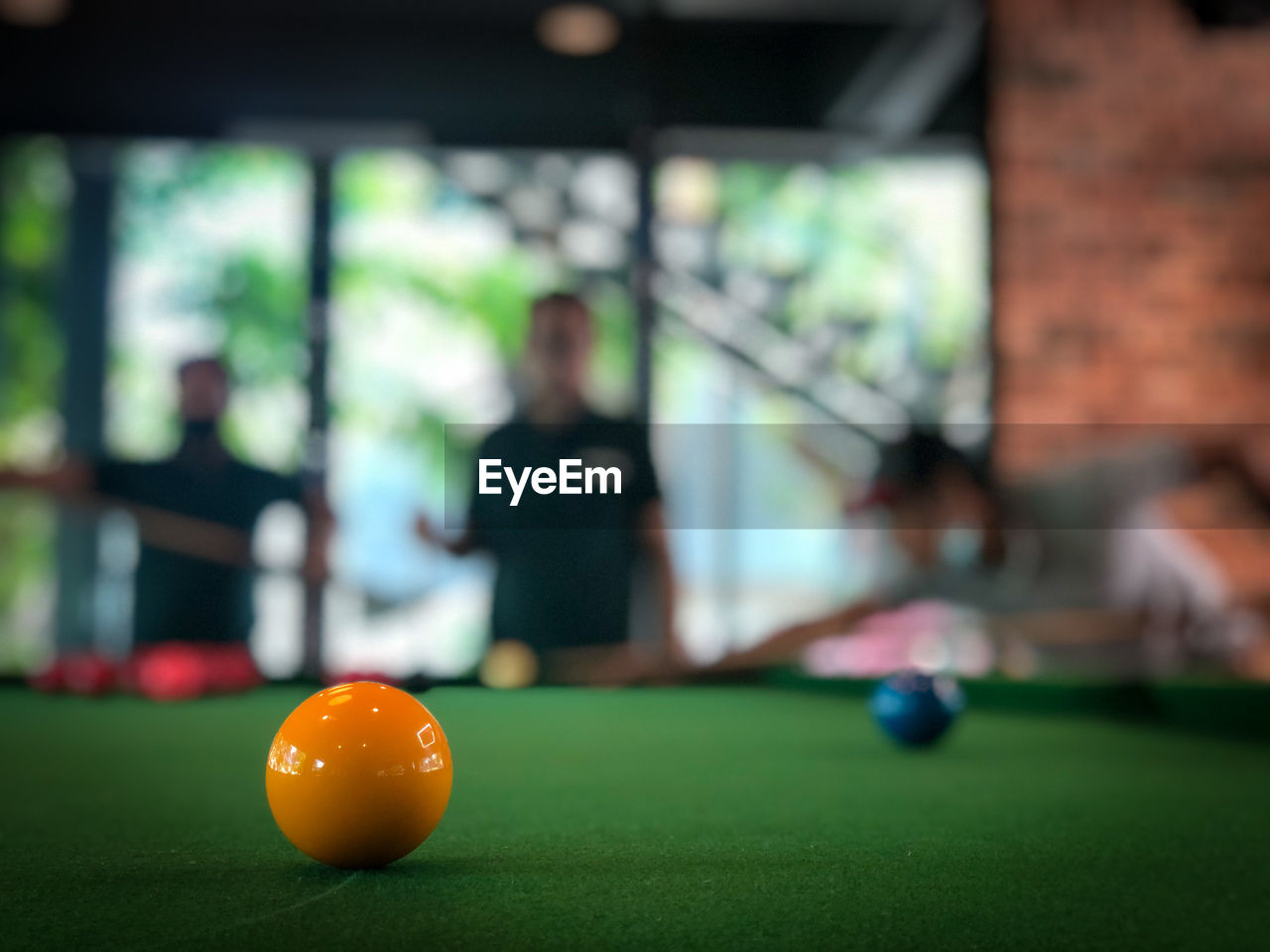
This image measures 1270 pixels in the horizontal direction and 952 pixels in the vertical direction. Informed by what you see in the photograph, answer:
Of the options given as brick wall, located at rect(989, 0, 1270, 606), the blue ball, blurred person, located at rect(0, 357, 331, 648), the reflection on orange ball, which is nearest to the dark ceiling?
brick wall, located at rect(989, 0, 1270, 606)

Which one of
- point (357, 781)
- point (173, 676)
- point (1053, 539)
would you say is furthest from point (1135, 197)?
point (357, 781)

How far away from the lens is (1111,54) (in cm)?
586

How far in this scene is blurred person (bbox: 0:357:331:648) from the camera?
4488 mm

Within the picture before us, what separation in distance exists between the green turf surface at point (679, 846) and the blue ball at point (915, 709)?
0.05 metres

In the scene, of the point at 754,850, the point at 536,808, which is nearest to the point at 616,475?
the point at 536,808

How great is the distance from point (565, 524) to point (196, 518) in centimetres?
145

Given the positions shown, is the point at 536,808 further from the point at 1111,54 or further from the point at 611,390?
the point at 1111,54

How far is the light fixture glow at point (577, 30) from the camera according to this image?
5984 mm

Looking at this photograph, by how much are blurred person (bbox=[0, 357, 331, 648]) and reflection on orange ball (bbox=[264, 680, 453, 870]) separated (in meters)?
3.35

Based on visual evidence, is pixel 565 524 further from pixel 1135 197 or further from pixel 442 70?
pixel 1135 197

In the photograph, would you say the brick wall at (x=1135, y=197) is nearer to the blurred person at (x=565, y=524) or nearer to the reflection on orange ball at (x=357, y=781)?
the blurred person at (x=565, y=524)

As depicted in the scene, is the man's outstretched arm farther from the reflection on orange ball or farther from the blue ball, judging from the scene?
the reflection on orange ball

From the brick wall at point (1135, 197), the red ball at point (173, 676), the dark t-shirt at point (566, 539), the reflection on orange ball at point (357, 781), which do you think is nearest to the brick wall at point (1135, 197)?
the brick wall at point (1135, 197)

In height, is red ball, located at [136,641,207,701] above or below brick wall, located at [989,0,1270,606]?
below
